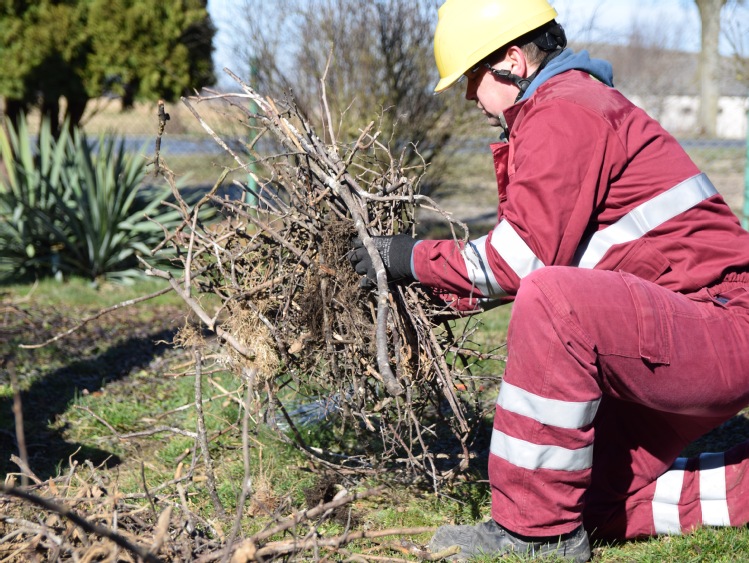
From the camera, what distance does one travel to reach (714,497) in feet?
9.25

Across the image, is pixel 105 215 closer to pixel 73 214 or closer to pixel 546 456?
pixel 73 214

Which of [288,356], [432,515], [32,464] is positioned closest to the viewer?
[288,356]

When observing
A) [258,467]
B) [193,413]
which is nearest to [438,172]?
[193,413]

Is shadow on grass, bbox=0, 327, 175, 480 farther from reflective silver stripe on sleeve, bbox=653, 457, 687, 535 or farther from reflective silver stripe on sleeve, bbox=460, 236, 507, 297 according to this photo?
reflective silver stripe on sleeve, bbox=653, 457, 687, 535

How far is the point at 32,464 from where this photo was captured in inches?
142

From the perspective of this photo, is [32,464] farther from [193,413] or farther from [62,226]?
[62,226]

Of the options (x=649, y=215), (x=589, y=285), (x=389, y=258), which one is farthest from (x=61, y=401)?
(x=649, y=215)

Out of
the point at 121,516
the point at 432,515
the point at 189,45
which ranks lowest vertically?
the point at 432,515

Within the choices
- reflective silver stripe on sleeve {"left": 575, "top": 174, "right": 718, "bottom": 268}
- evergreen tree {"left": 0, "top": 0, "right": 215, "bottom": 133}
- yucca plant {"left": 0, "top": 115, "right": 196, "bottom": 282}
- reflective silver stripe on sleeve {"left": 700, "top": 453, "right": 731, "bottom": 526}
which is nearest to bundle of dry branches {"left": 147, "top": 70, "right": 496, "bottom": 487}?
reflective silver stripe on sleeve {"left": 575, "top": 174, "right": 718, "bottom": 268}

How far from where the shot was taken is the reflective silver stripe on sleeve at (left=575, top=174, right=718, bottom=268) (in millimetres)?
2514

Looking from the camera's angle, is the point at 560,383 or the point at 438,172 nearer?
the point at 560,383

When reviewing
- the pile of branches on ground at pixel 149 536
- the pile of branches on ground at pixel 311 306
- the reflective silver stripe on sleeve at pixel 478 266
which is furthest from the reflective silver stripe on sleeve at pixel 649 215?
the pile of branches on ground at pixel 149 536

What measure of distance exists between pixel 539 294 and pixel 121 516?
4.62 feet

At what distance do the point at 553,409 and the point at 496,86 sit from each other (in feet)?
4.01
